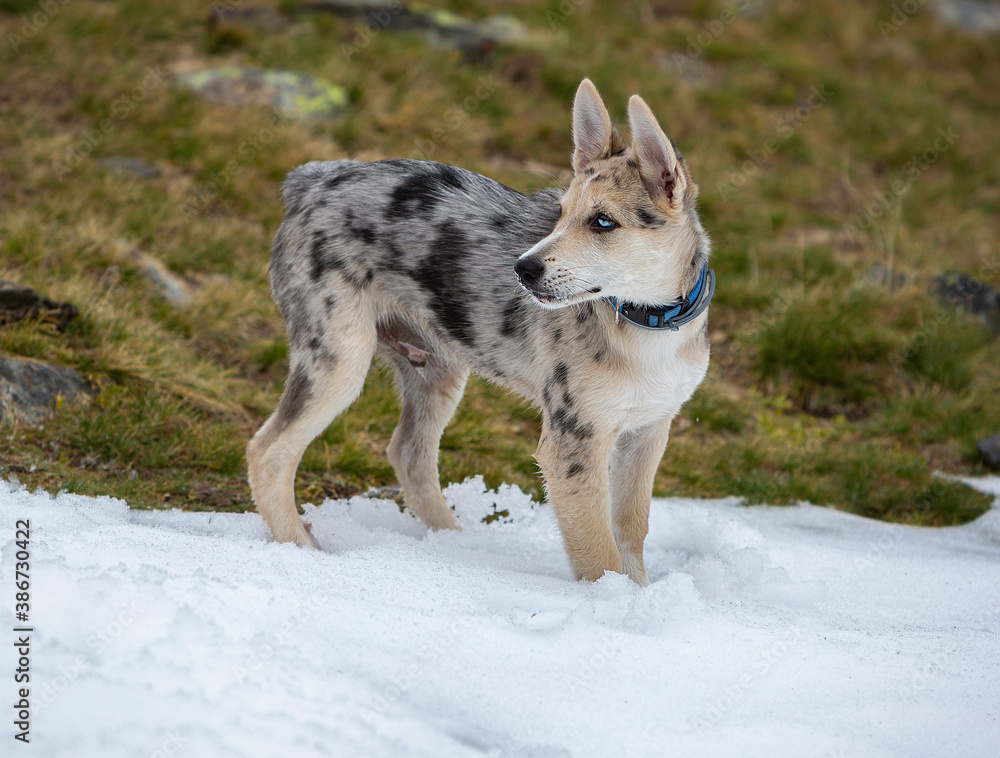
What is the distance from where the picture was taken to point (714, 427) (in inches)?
246

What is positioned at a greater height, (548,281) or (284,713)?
(548,281)

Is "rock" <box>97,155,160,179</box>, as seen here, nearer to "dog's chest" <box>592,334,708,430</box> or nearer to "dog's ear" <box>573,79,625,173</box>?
"dog's ear" <box>573,79,625,173</box>

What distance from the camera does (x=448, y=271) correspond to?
3.89 meters

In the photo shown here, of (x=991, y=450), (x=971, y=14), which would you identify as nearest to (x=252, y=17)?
(x=991, y=450)

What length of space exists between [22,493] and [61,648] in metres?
1.35

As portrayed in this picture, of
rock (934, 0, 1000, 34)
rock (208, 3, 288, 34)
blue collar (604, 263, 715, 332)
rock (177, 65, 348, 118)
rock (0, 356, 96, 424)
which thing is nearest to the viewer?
blue collar (604, 263, 715, 332)

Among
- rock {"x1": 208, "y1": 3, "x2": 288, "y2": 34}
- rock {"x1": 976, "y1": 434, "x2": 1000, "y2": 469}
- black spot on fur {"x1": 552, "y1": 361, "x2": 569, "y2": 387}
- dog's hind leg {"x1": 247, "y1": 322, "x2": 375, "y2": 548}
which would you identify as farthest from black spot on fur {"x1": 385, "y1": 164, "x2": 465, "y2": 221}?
rock {"x1": 208, "y1": 3, "x2": 288, "y2": 34}

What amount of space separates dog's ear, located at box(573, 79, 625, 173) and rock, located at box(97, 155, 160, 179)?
5065 mm

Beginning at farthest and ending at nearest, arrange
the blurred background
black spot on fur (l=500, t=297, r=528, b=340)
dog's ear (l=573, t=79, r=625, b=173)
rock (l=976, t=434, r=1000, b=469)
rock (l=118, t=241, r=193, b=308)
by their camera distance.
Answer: rock (l=118, t=241, r=193, b=308) → rock (l=976, t=434, r=1000, b=469) → the blurred background → black spot on fur (l=500, t=297, r=528, b=340) → dog's ear (l=573, t=79, r=625, b=173)

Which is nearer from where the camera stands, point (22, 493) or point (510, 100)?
point (22, 493)

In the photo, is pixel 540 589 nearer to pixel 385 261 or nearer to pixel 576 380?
pixel 576 380

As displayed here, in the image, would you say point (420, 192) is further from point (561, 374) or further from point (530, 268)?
point (561, 374)

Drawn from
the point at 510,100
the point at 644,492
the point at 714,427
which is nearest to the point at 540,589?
the point at 644,492

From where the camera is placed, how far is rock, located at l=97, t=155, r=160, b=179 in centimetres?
755
